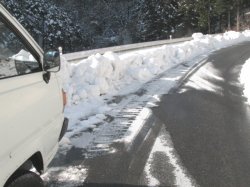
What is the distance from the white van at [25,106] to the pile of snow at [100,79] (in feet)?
11.6

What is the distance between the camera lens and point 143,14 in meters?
63.6

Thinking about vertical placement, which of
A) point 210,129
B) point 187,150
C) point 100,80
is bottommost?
point 210,129

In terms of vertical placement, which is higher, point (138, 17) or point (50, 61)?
point (50, 61)

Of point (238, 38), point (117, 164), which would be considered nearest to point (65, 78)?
point (117, 164)

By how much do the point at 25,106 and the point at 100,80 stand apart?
27.6 feet

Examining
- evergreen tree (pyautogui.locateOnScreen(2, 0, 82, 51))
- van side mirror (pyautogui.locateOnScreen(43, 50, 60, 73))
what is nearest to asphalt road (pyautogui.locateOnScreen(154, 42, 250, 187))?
van side mirror (pyautogui.locateOnScreen(43, 50, 60, 73))

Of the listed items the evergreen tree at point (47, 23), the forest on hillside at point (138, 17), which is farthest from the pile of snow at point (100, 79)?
the forest on hillside at point (138, 17)

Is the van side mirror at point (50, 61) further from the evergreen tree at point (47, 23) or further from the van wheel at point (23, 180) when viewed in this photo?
the evergreen tree at point (47, 23)

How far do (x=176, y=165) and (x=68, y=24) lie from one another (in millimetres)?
44863

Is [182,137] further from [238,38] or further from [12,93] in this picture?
[238,38]

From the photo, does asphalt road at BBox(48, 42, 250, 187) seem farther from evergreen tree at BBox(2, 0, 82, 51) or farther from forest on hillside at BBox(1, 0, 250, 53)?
forest on hillside at BBox(1, 0, 250, 53)

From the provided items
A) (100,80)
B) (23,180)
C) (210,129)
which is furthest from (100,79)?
(23,180)

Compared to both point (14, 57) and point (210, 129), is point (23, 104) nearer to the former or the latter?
point (14, 57)

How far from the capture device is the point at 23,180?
3682 mm
